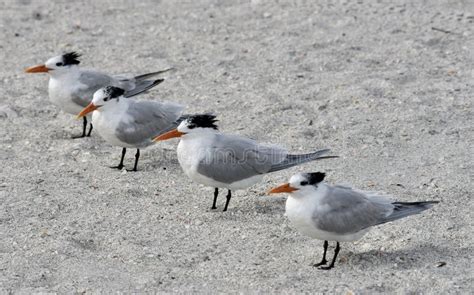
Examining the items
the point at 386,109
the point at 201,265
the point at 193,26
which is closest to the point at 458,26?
the point at 386,109

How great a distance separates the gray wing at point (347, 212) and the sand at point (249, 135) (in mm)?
241

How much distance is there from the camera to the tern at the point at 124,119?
6.00 metres

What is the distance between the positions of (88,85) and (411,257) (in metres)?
2.97

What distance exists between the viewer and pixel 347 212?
465cm

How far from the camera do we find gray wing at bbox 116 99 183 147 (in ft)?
19.7

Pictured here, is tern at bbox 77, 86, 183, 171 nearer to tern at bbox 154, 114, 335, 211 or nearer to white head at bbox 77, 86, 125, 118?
white head at bbox 77, 86, 125, 118

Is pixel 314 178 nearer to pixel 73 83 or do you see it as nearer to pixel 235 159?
pixel 235 159

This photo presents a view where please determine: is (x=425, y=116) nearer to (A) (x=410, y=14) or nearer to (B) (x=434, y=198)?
(B) (x=434, y=198)

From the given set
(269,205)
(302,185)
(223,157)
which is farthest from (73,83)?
(302,185)

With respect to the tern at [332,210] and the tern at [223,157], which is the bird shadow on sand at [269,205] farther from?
the tern at [332,210]

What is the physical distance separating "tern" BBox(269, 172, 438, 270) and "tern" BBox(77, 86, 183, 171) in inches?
65.4

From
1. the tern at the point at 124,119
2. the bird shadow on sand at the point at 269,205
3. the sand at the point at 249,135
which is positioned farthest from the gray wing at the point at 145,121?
the bird shadow on sand at the point at 269,205

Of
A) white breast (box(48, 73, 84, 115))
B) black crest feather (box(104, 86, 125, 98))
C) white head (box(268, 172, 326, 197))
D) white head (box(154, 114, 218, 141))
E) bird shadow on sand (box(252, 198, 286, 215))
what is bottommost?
bird shadow on sand (box(252, 198, 286, 215))

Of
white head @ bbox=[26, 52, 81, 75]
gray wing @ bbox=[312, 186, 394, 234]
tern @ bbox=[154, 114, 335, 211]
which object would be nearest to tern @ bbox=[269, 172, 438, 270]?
gray wing @ bbox=[312, 186, 394, 234]
